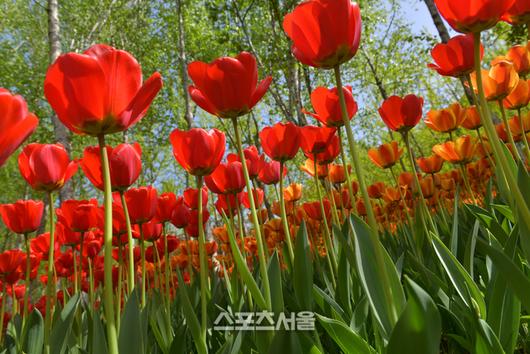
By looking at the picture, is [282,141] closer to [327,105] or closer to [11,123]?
[327,105]

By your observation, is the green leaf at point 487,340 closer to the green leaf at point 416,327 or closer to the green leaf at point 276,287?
the green leaf at point 416,327

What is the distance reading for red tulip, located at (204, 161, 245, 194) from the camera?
1.50 meters

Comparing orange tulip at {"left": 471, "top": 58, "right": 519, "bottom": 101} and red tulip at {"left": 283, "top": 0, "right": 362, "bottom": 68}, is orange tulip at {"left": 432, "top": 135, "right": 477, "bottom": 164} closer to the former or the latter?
orange tulip at {"left": 471, "top": 58, "right": 519, "bottom": 101}

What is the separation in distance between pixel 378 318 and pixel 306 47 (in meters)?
0.60

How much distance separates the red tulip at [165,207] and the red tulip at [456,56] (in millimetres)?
1138

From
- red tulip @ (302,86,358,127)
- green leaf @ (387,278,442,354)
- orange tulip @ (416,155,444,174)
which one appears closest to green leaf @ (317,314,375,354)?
green leaf @ (387,278,442,354)

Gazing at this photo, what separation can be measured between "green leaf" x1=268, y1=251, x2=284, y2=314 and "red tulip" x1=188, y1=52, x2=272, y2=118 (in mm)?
417

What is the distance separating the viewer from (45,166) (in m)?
1.21

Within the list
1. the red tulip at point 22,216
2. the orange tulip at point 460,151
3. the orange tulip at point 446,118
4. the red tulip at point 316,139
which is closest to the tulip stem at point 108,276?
the red tulip at point 316,139

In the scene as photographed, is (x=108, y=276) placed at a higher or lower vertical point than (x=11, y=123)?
lower

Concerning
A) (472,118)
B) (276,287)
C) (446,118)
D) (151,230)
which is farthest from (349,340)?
(472,118)

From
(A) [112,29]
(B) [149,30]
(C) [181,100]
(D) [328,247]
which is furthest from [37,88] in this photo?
(D) [328,247]

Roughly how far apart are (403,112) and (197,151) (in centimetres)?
77

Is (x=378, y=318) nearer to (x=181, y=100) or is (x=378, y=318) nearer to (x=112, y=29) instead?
(x=112, y=29)
